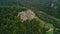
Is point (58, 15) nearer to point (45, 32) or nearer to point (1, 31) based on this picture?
point (45, 32)

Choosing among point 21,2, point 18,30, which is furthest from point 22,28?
point 21,2

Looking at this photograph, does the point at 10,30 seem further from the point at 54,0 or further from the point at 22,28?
the point at 54,0

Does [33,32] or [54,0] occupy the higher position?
[54,0]

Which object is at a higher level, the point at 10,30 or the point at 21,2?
the point at 21,2

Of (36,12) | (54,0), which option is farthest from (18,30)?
(54,0)

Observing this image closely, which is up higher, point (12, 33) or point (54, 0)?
point (54, 0)

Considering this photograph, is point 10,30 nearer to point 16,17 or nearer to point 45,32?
point 16,17

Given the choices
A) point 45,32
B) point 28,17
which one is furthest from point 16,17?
point 45,32
